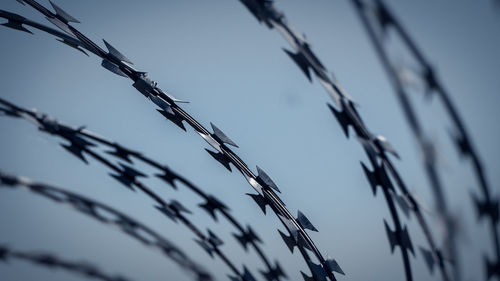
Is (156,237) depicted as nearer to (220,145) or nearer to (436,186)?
(220,145)

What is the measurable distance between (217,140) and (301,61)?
6.68ft

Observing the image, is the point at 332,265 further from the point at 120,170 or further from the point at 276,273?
the point at 120,170

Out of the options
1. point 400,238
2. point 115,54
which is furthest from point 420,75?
point 115,54

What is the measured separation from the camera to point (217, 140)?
5.13 m

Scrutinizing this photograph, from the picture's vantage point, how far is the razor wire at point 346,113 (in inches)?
135

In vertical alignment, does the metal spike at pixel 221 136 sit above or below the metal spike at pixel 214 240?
above

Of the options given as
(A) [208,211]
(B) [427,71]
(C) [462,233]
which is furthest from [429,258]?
(A) [208,211]

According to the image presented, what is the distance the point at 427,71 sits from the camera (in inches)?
102

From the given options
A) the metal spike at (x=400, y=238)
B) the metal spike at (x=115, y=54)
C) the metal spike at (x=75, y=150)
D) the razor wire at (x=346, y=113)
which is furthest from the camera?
the metal spike at (x=75, y=150)

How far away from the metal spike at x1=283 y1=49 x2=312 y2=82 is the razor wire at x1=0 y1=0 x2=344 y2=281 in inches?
64.8

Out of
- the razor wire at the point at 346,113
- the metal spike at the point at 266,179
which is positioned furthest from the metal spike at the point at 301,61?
the metal spike at the point at 266,179

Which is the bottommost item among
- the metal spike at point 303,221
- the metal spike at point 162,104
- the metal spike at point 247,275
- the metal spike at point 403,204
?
the metal spike at point 247,275

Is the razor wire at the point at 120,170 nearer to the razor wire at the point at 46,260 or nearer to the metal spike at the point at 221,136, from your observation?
the metal spike at the point at 221,136

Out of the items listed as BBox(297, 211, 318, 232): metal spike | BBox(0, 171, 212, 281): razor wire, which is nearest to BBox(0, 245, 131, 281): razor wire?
BBox(0, 171, 212, 281): razor wire
